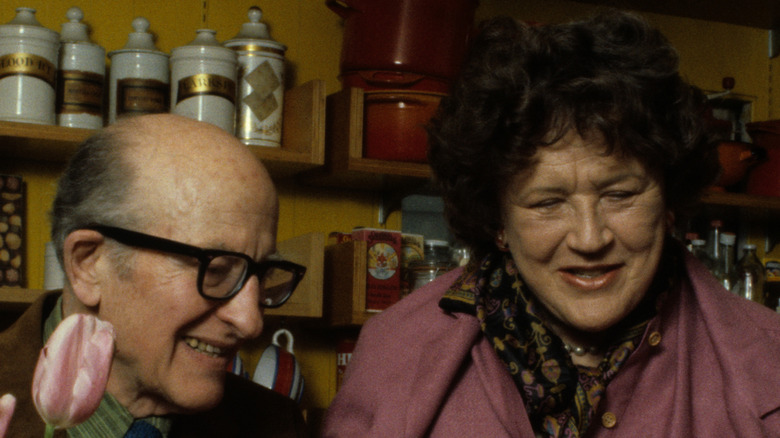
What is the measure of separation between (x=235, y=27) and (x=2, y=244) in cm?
83

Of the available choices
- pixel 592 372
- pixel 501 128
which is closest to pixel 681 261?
pixel 592 372

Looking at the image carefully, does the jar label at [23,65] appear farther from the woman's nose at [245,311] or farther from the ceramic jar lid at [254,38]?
the woman's nose at [245,311]

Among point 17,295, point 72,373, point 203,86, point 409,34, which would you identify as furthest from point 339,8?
point 72,373

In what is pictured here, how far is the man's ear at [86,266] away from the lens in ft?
3.37

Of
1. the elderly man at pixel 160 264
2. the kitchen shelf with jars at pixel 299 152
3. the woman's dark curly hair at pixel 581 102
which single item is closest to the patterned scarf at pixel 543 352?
the woman's dark curly hair at pixel 581 102

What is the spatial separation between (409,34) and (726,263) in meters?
1.27

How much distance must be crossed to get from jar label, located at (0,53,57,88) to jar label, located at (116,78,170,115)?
17cm

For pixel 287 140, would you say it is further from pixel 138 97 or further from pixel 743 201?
pixel 743 201

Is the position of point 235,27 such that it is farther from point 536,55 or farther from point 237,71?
point 536,55

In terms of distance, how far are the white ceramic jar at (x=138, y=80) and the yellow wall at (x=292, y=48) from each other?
27 cm

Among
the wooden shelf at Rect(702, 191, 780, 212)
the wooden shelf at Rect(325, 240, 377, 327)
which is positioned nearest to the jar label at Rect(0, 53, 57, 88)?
the wooden shelf at Rect(325, 240, 377, 327)

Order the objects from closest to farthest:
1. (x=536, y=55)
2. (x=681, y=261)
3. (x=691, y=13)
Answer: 1. (x=536, y=55)
2. (x=681, y=261)
3. (x=691, y=13)

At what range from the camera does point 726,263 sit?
2.72 meters

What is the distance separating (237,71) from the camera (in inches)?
83.4
